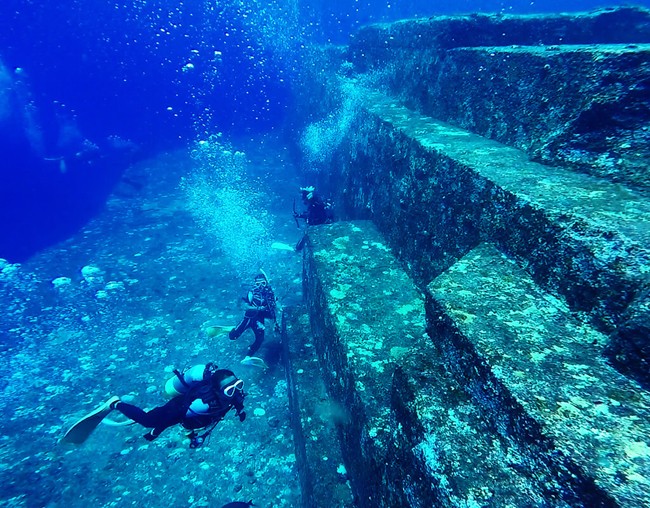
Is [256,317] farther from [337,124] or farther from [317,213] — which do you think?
[337,124]

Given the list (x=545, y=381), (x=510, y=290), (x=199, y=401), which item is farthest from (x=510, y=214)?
(x=199, y=401)

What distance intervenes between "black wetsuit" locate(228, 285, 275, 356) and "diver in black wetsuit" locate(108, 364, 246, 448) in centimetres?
210

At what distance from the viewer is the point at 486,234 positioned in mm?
2680

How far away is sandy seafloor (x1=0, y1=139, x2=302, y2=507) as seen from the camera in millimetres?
4188

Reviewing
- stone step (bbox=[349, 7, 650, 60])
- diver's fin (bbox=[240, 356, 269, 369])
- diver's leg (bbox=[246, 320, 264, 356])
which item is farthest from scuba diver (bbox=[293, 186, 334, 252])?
stone step (bbox=[349, 7, 650, 60])

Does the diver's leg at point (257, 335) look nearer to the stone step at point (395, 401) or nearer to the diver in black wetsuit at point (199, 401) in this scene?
the stone step at point (395, 401)

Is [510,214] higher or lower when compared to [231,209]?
higher

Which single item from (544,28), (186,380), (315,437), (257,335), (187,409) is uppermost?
(544,28)

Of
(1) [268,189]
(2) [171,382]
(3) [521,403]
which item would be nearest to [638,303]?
(3) [521,403]

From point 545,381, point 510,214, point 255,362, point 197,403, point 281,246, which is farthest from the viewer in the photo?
point 281,246

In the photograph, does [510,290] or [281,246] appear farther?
[281,246]

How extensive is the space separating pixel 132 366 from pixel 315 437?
4.20 m

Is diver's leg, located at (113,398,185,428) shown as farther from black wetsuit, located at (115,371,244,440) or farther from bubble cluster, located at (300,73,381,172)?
bubble cluster, located at (300,73,381,172)

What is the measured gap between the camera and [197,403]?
3.29 m
